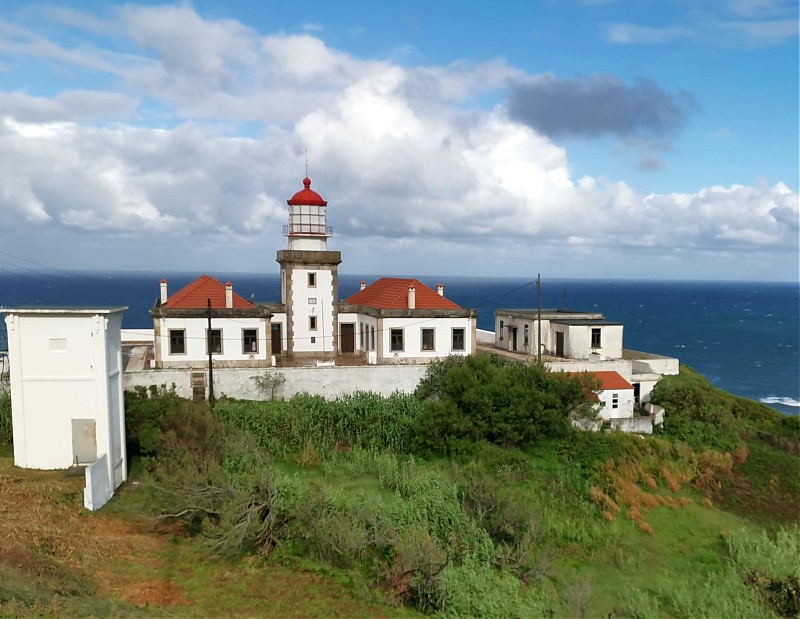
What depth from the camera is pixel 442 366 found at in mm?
26422

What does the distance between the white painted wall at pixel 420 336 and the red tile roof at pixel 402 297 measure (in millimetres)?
896

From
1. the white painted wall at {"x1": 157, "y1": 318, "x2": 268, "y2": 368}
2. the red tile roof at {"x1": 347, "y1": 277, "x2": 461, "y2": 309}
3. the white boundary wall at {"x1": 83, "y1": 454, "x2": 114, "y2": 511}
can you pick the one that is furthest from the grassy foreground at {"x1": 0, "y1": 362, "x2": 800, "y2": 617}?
the red tile roof at {"x1": 347, "y1": 277, "x2": 461, "y2": 309}

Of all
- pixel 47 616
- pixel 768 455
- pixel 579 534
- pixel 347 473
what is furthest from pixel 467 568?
pixel 768 455

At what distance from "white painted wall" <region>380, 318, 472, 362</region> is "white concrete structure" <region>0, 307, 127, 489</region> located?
1313 centimetres

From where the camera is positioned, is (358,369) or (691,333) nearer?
(358,369)

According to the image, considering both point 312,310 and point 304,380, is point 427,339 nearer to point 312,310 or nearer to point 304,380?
point 312,310

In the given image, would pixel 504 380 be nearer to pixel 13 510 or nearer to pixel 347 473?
pixel 347 473

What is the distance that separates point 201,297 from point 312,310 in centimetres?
527

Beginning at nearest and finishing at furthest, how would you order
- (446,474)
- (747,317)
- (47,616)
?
(47,616), (446,474), (747,317)

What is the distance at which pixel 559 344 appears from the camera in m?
30.3

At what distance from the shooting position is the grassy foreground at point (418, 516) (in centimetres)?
1342

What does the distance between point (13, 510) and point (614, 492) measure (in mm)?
17199

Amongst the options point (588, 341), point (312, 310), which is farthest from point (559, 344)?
point (312, 310)

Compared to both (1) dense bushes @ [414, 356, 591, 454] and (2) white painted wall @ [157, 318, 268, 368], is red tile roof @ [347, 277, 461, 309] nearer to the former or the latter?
(1) dense bushes @ [414, 356, 591, 454]
